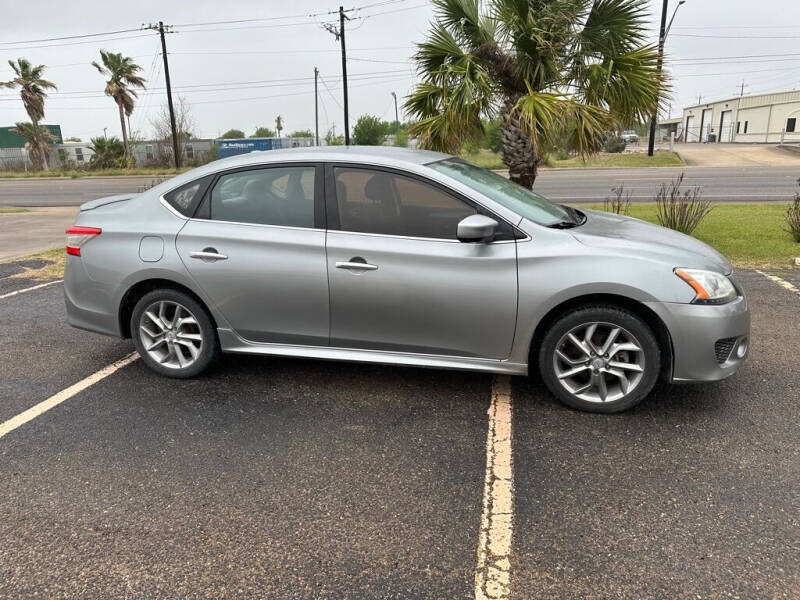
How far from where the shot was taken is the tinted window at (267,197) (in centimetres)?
397

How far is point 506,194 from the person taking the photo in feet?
13.5

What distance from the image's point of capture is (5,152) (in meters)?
47.8

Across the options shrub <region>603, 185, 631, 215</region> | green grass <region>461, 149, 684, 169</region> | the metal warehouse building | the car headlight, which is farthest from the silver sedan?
the metal warehouse building

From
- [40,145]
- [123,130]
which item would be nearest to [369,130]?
[123,130]

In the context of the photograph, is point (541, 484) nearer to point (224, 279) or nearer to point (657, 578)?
point (657, 578)

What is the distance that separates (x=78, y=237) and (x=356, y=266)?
7.17ft

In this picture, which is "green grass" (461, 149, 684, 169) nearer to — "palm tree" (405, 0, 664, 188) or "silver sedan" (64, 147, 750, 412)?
"palm tree" (405, 0, 664, 188)

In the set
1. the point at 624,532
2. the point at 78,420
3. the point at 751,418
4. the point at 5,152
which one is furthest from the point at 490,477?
the point at 5,152

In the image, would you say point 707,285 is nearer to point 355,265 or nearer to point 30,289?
point 355,265

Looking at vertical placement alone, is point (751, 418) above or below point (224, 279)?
below

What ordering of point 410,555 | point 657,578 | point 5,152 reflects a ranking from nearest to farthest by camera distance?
point 657,578 < point 410,555 < point 5,152

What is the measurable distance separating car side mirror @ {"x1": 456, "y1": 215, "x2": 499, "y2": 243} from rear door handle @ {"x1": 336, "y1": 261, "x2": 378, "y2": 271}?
0.59 m

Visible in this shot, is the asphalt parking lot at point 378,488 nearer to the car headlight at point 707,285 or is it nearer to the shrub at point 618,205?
the car headlight at point 707,285

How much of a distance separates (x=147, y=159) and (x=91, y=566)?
45.5 metres
